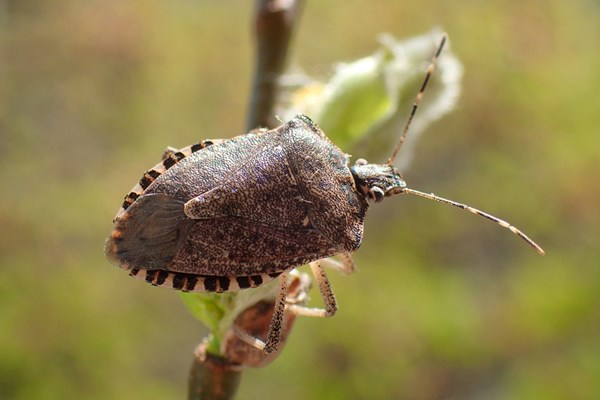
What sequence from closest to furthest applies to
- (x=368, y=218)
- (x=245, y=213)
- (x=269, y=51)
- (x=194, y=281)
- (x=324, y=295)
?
1. (x=194, y=281)
2. (x=245, y=213)
3. (x=324, y=295)
4. (x=269, y=51)
5. (x=368, y=218)

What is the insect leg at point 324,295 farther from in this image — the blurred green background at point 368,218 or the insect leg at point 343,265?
the blurred green background at point 368,218

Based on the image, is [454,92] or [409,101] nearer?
[409,101]

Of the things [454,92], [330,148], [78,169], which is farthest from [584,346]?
[78,169]

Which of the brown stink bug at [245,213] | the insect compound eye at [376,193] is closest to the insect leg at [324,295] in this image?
the brown stink bug at [245,213]

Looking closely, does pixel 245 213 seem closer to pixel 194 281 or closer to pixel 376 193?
pixel 194 281

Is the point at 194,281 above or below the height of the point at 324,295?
below

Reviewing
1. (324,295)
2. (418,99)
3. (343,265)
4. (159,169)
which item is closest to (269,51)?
(418,99)

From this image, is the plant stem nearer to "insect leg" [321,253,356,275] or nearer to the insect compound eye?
"insect leg" [321,253,356,275]

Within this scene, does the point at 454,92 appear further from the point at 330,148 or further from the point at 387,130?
the point at 330,148
